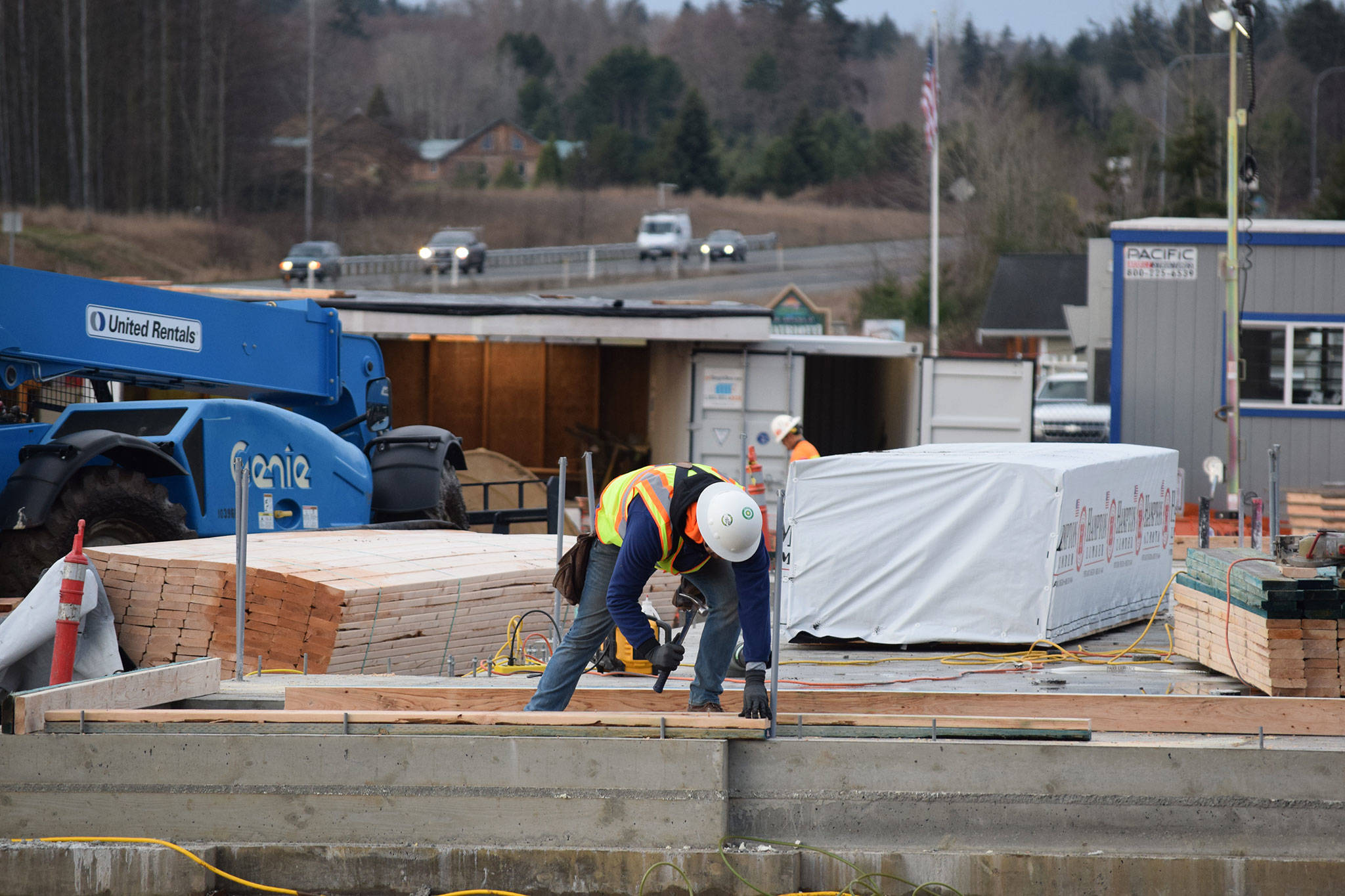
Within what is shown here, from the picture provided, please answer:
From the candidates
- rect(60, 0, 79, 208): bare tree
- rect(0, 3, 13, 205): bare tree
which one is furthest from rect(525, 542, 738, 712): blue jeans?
rect(60, 0, 79, 208): bare tree

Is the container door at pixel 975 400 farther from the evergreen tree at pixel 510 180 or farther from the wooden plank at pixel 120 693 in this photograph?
the evergreen tree at pixel 510 180

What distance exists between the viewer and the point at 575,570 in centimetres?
748

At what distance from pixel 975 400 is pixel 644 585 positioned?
1478cm

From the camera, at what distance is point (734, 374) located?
67.5ft

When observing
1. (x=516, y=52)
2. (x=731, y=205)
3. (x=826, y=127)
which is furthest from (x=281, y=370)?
(x=516, y=52)

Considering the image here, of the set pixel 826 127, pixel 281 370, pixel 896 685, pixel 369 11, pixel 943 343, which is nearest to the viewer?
pixel 896 685

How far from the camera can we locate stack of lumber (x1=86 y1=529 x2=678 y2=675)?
926 cm

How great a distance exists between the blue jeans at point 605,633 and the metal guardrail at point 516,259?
44.7m

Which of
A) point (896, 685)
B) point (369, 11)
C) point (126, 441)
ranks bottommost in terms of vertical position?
point (896, 685)

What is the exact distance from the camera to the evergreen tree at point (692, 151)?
8550 centimetres

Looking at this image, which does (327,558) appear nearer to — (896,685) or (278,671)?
(278,671)

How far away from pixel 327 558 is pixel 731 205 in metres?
73.6

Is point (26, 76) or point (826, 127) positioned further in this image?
point (826, 127)

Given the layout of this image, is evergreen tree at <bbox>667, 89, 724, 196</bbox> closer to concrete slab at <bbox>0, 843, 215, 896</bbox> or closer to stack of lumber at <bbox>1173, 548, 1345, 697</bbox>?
stack of lumber at <bbox>1173, 548, 1345, 697</bbox>
